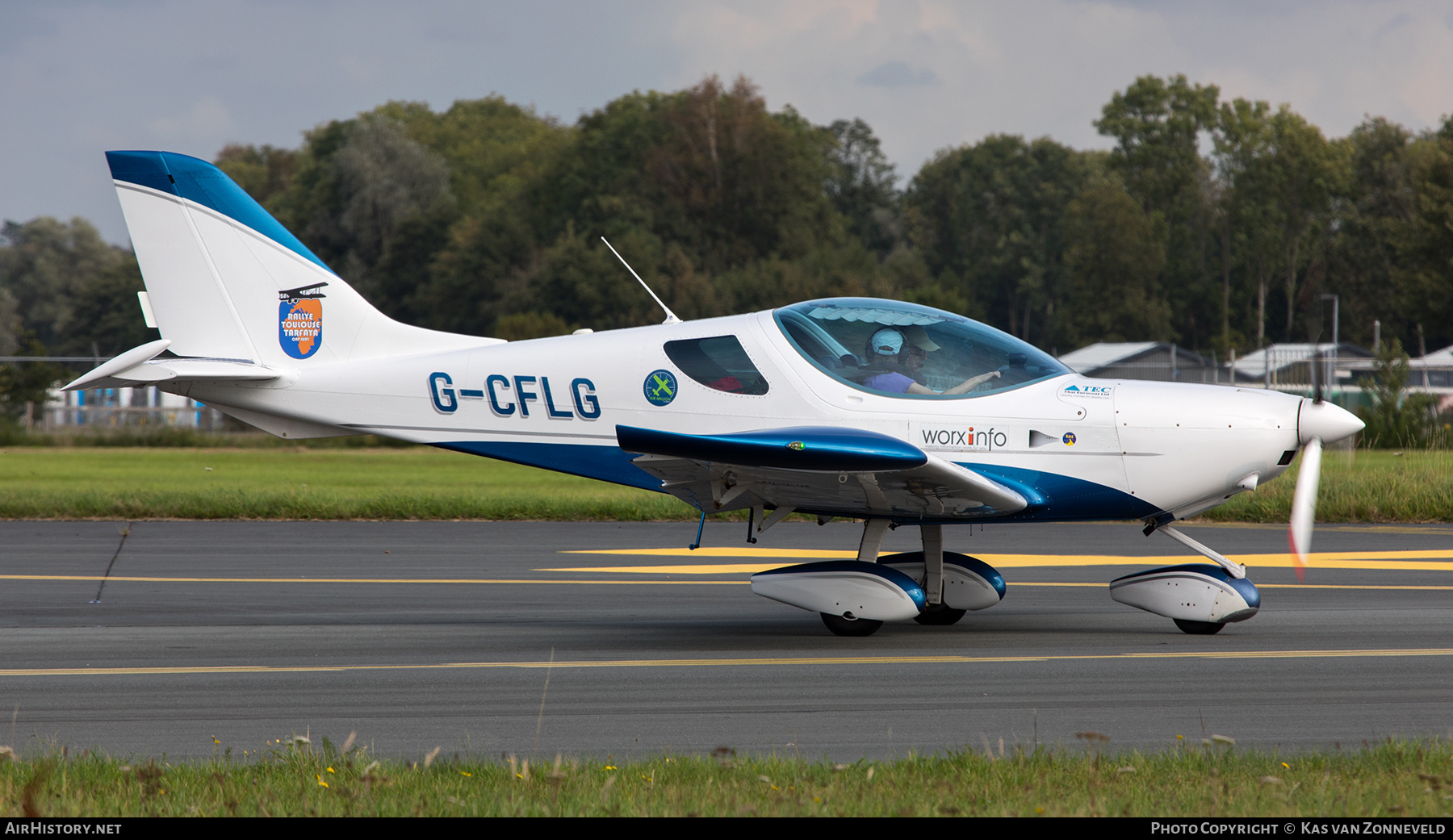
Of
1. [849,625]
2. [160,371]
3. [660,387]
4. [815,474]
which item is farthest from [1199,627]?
[160,371]

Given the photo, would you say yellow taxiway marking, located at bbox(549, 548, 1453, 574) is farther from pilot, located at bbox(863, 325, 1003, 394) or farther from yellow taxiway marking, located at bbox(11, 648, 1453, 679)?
yellow taxiway marking, located at bbox(11, 648, 1453, 679)

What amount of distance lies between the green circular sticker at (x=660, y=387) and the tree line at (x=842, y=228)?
135ft

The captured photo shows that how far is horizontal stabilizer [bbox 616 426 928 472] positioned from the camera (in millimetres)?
7164

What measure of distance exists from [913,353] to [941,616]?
6.20ft

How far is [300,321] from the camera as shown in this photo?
9406mm

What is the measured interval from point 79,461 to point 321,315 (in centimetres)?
1949

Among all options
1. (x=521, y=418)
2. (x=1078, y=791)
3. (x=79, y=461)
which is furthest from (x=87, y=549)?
(x=79, y=461)

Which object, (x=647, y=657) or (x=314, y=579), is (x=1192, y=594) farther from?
(x=314, y=579)

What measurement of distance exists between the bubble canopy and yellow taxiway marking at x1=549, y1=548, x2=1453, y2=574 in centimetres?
353

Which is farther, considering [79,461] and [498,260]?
[498,260]

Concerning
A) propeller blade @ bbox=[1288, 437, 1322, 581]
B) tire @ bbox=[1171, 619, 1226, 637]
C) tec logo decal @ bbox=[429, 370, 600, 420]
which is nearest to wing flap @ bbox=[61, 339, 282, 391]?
tec logo decal @ bbox=[429, 370, 600, 420]

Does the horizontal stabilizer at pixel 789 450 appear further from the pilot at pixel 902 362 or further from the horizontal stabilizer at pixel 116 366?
the horizontal stabilizer at pixel 116 366

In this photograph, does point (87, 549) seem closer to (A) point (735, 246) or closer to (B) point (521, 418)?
(B) point (521, 418)

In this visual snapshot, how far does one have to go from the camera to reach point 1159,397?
7938 mm
